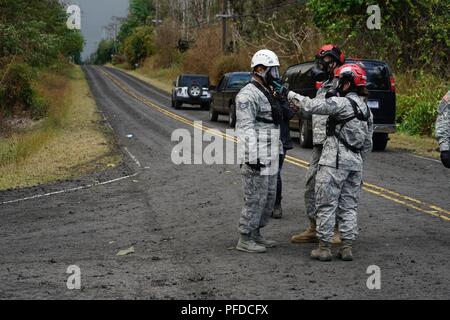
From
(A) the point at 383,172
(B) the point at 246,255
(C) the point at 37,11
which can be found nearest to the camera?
(B) the point at 246,255

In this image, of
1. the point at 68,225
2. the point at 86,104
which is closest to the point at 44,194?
the point at 68,225

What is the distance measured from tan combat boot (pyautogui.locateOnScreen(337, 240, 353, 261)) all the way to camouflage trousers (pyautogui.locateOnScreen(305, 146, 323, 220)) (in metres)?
0.90

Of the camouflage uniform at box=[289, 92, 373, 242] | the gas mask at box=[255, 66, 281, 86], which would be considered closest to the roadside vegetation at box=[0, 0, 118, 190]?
the gas mask at box=[255, 66, 281, 86]

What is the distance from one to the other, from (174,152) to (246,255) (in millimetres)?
10583

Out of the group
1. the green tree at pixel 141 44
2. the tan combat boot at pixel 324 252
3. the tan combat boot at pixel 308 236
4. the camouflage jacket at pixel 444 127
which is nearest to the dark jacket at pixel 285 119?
the tan combat boot at pixel 308 236

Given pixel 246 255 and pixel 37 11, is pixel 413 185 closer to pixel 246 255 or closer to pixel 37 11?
pixel 246 255

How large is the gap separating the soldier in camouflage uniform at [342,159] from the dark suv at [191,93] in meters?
28.2

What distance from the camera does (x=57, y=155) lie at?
17.9m

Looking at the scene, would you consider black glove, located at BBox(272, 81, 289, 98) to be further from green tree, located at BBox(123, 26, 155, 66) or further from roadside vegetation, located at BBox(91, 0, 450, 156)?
green tree, located at BBox(123, 26, 155, 66)

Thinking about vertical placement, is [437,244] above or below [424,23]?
below

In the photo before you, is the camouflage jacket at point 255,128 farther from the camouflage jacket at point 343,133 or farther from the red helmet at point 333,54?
the red helmet at point 333,54
